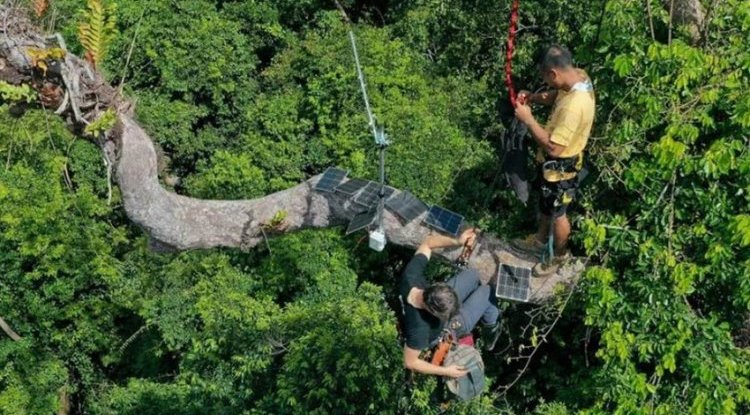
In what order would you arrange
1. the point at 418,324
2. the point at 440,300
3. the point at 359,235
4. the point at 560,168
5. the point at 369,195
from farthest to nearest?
the point at 359,235 < the point at 369,195 < the point at 560,168 < the point at 418,324 < the point at 440,300

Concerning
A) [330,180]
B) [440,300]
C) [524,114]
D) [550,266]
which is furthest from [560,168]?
[330,180]

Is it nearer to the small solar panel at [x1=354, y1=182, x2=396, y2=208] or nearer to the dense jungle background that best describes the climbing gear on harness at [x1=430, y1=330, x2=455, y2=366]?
the dense jungle background

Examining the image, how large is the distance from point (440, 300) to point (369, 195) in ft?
4.58

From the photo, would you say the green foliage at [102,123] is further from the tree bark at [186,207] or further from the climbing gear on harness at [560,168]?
the climbing gear on harness at [560,168]

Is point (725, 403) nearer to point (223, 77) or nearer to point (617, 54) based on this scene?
point (617, 54)

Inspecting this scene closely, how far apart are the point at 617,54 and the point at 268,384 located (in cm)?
449

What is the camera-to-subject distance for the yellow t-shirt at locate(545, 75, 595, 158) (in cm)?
590

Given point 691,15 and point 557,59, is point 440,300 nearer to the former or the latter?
point 557,59

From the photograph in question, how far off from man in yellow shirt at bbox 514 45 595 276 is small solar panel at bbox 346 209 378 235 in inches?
51.9

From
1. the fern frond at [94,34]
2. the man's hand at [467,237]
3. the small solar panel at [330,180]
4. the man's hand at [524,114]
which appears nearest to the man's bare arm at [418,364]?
the man's hand at [467,237]

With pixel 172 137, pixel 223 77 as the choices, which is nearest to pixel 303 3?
pixel 223 77

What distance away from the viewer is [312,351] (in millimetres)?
7578

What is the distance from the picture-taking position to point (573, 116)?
19.4 feet

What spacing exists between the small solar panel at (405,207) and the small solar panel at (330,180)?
0.48 meters
